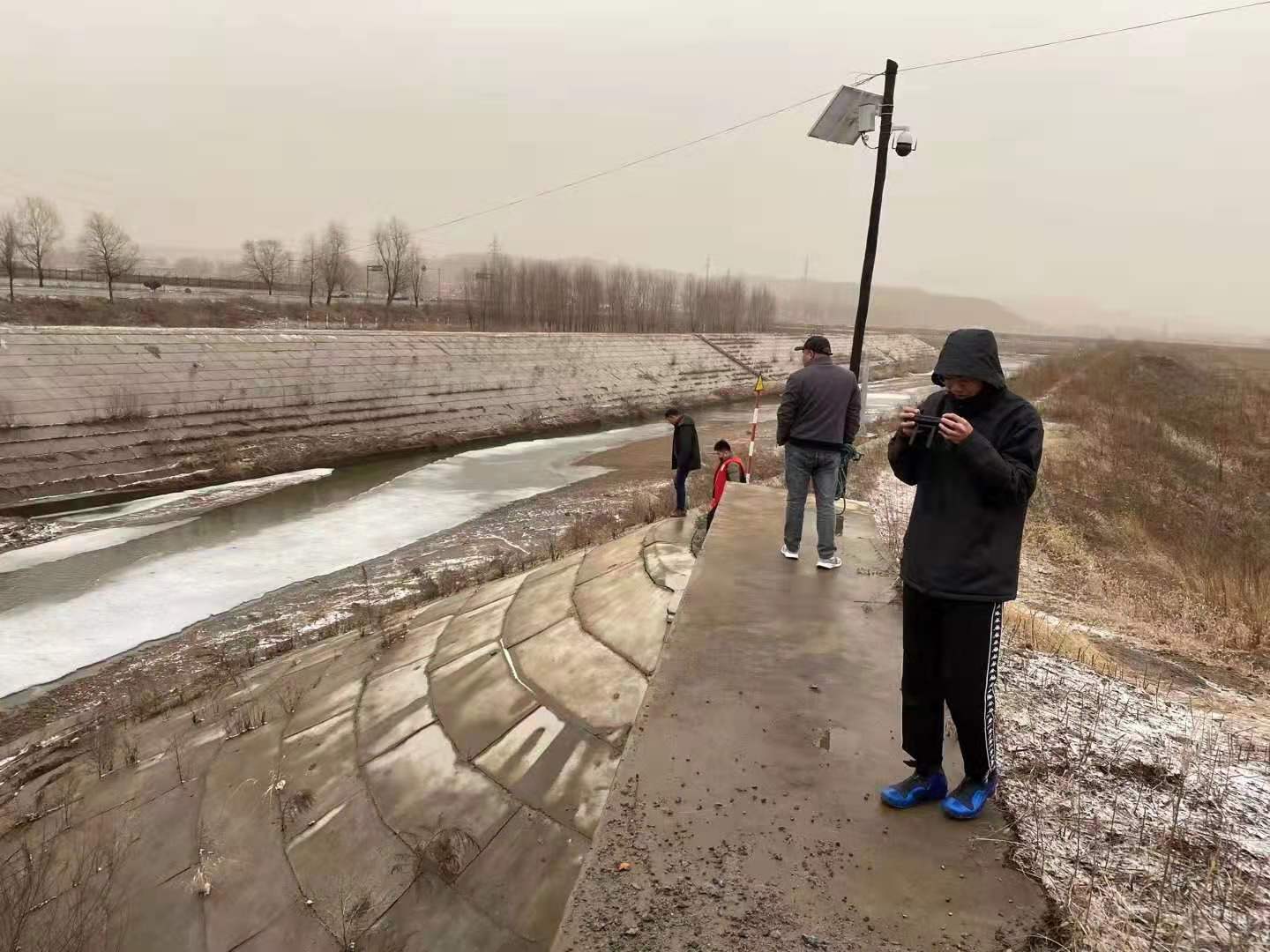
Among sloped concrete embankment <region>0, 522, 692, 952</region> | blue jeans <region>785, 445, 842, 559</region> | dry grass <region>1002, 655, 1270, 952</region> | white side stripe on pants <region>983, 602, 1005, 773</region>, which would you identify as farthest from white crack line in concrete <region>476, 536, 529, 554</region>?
white side stripe on pants <region>983, 602, 1005, 773</region>

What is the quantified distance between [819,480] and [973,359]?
11.4ft

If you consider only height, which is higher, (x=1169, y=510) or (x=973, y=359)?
(x=973, y=359)

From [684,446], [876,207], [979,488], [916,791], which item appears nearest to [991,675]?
[916,791]

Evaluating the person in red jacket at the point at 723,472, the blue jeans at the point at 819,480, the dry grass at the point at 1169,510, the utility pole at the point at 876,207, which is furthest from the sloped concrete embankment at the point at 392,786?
the dry grass at the point at 1169,510

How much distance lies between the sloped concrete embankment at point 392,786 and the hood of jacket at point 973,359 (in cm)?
353

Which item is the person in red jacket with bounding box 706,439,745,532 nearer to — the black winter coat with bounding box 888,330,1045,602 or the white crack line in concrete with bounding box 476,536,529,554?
the white crack line in concrete with bounding box 476,536,529,554

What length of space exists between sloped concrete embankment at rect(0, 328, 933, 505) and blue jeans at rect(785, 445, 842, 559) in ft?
65.6

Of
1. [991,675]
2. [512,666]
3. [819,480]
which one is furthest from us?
[512,666]

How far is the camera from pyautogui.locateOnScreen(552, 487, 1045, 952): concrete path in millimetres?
2645

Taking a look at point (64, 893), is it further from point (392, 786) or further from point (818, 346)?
point (818, 346)

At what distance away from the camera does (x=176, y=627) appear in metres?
11.7

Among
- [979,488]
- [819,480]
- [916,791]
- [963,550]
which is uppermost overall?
[979,488]

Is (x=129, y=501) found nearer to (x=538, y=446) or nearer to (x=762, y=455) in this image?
(x=538, y=446)

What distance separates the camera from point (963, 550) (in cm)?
303
